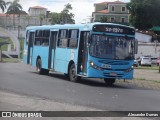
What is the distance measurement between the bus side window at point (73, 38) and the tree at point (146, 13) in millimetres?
82403

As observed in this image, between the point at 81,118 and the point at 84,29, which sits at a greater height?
the point at 84,29

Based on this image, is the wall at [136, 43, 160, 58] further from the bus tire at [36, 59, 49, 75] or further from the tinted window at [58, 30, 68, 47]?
the tinted window at [58, 30, 68, 47]

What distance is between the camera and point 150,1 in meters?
106

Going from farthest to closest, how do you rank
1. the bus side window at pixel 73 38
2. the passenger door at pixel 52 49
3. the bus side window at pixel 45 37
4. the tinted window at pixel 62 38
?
the bus side window at pixel 45 37
the passenger door at pixel 52 49
the tinted window at pixel 62 38
the bus side window at pixel 73 38

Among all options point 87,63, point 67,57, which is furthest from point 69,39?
point 87,63

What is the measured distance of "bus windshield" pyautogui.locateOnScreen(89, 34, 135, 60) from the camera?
864 inches

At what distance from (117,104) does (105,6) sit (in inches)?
5167

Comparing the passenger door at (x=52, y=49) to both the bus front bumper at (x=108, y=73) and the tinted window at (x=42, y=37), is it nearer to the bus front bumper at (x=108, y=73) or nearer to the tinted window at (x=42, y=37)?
the tinted window at (x=42, y=37)

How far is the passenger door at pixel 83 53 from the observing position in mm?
22344

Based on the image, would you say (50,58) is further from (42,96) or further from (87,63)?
(42,96)

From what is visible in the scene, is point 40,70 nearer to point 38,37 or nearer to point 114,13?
point 38,37

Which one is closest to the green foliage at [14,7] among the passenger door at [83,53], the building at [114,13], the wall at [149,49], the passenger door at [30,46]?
the building at [114,13]

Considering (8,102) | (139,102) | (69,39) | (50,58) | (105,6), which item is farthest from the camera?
(105,6)

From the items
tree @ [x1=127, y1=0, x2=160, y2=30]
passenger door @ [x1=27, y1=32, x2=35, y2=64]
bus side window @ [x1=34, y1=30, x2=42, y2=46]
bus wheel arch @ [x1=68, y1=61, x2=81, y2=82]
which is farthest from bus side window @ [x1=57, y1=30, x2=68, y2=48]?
tree @ [x1=127, y1=0, x2=160, y2=30]
